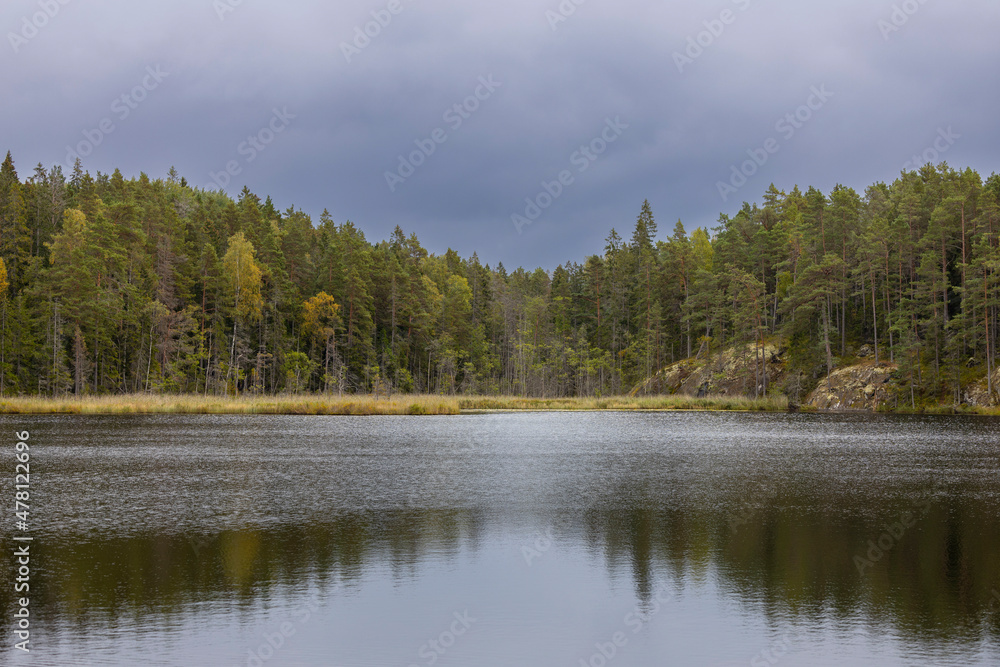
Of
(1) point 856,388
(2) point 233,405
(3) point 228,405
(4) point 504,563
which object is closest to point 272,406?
(2) point 233,405

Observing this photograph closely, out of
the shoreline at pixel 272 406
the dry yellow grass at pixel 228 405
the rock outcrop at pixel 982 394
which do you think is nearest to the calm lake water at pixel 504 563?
the dry yellow grass at pixel 228 405

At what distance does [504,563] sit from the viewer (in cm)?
1328

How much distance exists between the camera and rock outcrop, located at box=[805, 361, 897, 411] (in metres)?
76.3

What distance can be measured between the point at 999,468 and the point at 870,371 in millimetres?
56216

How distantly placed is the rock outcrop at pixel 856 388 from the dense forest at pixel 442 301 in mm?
2260

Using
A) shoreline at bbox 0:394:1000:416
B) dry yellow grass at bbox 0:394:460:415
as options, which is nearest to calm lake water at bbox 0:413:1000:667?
dry yellow grass at bbox 0:394:460:415

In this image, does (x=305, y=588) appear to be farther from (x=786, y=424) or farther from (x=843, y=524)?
(x=786, y=424)

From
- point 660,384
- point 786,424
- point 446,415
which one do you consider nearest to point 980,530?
point 786,424

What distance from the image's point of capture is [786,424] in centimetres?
5566

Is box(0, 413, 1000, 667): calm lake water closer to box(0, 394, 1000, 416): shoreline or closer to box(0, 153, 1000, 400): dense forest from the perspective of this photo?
box(0, 394, 1000, 416): shoreline

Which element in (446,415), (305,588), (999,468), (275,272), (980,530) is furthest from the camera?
(275,272)

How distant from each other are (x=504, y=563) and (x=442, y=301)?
119 m

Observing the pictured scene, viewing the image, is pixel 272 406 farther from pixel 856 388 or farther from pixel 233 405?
pixel 856 388

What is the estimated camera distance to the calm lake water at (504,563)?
30.3ft
